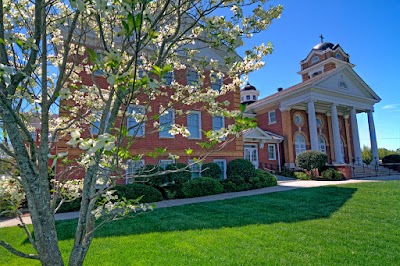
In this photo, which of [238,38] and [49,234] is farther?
[238,38]

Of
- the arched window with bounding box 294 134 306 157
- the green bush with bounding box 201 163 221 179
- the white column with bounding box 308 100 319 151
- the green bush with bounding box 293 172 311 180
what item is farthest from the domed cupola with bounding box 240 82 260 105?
the green bush with bounding box 201 163 221 179

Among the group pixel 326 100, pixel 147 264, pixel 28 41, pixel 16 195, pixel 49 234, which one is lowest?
pixel 147 264

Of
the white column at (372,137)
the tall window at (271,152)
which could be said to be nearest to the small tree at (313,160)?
the tall window at (271,152)

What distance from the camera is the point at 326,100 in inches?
972

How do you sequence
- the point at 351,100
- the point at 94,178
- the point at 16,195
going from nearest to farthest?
1. the point at 94,178
2. the point at 16,195
3. the point at 351,100

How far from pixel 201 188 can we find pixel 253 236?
700cm

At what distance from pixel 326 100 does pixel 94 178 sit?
2583 centimetres

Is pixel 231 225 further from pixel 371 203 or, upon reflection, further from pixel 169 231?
pixel 371 203

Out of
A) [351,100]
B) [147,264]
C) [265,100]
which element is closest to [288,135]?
[265,100]

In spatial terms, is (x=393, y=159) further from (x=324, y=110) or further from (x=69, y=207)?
(x=69, y=207)

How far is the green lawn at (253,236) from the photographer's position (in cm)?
488

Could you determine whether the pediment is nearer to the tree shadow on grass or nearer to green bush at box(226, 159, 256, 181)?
green bush at box(226, 159, 256, 181)

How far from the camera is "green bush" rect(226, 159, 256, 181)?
15.3 metres

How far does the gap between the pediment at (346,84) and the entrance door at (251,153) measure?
305 inches
